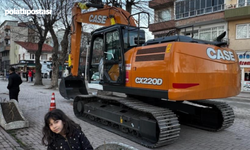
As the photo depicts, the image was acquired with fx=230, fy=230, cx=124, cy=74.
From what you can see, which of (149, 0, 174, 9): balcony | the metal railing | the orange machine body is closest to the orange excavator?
A: the orange machine body

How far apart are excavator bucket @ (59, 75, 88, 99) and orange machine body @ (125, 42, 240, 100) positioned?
15.9 feet

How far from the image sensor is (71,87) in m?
9.99

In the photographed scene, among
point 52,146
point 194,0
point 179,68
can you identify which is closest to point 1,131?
point 52,146

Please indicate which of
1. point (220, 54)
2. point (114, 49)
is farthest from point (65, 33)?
point (220, 54)

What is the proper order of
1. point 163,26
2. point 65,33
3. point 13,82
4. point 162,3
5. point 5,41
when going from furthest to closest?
point 5,41 → point 163,26 → point 162,3 → point 65,33 → point 13,82

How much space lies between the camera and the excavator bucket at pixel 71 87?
9.59m

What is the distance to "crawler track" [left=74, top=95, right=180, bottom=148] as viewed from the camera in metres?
4.89

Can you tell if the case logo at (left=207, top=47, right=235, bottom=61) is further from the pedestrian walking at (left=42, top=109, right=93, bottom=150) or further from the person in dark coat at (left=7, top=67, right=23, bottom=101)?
the person in dark coat at (left=7, top=67, right=23, bottom=101)

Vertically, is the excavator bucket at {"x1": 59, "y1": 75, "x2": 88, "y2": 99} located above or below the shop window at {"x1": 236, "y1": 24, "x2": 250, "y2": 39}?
below

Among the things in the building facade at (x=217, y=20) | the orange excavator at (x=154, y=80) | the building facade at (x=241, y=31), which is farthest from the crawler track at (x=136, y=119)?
the building facade at (x=241, y=31)

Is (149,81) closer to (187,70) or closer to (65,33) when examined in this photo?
(187,70)

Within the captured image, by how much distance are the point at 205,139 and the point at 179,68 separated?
7.65 ft

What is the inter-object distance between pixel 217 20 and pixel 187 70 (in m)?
19.4

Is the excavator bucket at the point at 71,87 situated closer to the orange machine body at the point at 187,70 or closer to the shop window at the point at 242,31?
the orange machine body at the point at 187,70
